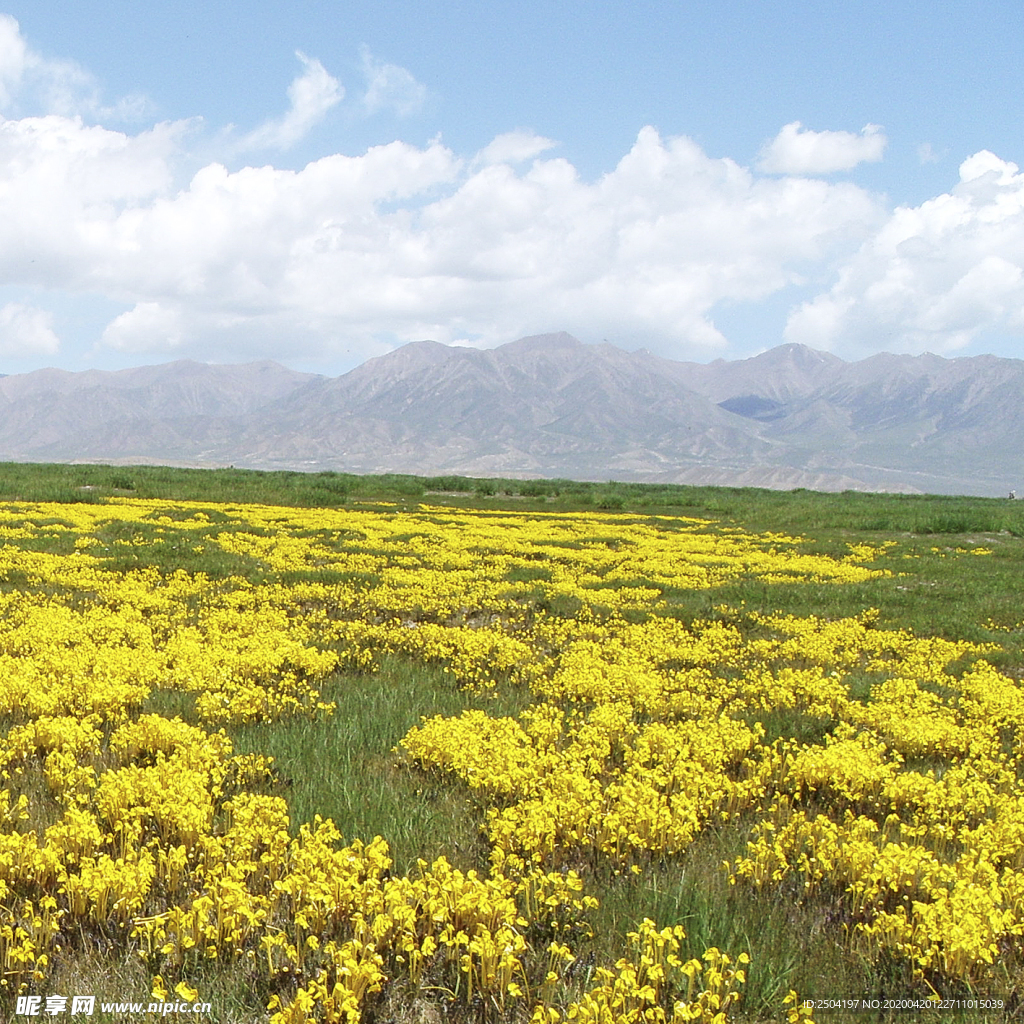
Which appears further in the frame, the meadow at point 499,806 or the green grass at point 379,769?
the green grass at point 379,769

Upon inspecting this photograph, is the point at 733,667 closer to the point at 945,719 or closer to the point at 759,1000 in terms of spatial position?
the point at 945,719

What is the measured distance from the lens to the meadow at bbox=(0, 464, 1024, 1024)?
4352mm

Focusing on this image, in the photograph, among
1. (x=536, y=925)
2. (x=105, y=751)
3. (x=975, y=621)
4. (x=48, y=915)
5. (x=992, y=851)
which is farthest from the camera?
(x=975, y=621)

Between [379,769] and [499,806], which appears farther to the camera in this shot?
[379,769]

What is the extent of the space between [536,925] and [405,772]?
2680 millimetres

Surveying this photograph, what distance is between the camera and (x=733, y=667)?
39.0 ft

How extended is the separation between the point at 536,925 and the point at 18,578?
1485 centimetres

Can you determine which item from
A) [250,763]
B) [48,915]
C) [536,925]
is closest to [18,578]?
[250,763]

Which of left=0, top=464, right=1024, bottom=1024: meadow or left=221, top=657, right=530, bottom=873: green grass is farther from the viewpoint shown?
left=221, top=657, right=530, bottom=873: green grass

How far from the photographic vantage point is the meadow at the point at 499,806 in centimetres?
435

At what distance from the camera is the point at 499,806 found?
21.4ft

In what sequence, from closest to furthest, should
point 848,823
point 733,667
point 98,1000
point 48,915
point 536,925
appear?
1. point 98,1000
2. point 48,915
3. point 536,925
4. point 848,823
5. point 733,667

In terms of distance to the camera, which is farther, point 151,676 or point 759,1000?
point 151,676

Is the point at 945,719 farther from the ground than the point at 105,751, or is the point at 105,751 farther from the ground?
the point at 945,719
